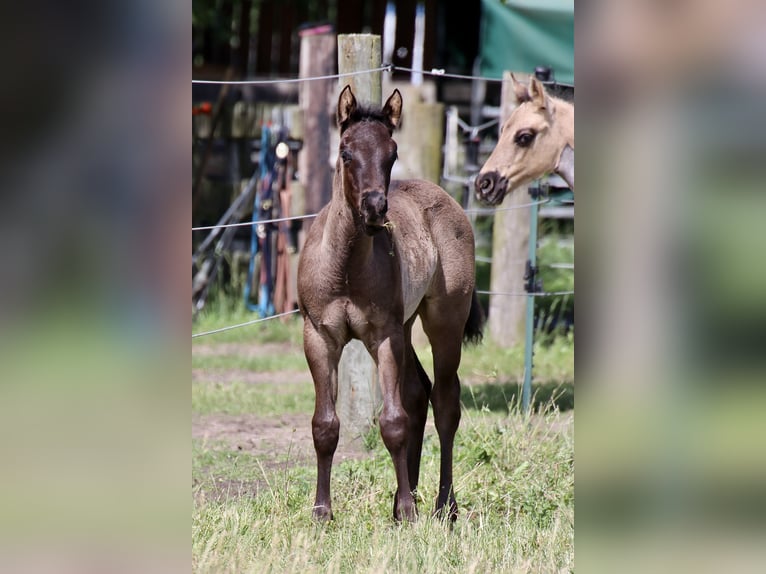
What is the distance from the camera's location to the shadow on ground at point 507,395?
291 inches

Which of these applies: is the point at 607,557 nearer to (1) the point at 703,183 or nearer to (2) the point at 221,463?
(1) the point at 703,183

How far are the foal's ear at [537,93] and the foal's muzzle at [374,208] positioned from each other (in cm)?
252

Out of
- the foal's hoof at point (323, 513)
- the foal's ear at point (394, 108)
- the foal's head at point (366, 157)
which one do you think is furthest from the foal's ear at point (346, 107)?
the foal's hoof at point (323, 513)

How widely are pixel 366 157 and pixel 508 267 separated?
500cm

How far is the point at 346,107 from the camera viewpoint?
4.54 meters

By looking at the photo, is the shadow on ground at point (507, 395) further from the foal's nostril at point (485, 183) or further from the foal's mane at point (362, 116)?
the foal's mane at point (362, 116)

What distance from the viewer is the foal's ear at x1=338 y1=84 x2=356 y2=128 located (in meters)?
4.51

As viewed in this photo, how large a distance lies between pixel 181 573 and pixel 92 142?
1.06 meters

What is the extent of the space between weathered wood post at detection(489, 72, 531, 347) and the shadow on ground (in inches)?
52.8

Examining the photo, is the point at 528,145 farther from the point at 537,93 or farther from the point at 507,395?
the point at 507,395

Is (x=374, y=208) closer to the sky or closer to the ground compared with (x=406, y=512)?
closer to the sky

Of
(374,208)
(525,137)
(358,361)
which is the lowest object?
(358,361)

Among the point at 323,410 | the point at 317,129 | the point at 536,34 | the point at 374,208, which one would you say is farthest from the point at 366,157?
the point at 317,129

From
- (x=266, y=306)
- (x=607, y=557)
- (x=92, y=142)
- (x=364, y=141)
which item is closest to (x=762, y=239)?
(x=607, y=557)
